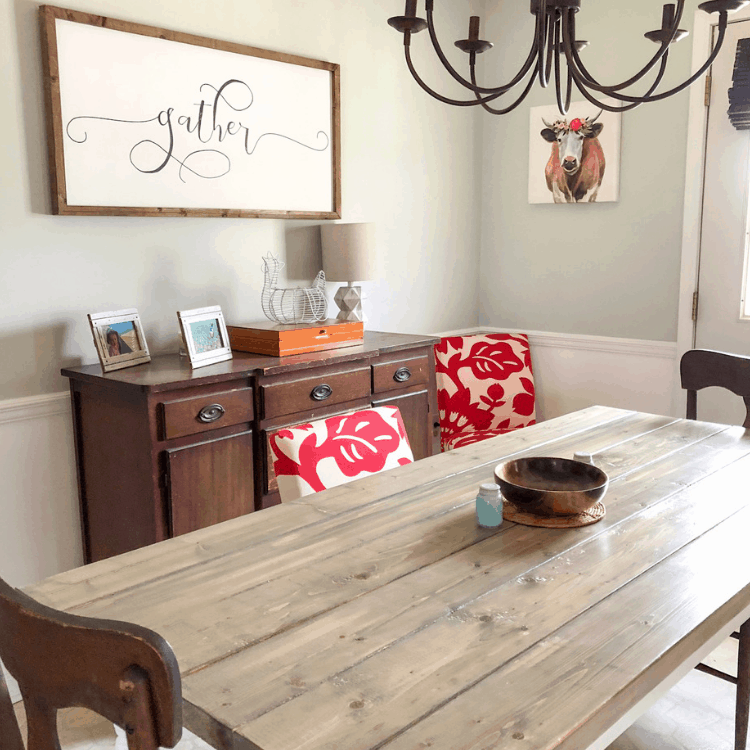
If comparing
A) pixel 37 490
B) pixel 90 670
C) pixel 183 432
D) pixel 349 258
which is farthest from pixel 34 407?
pixel 90 670

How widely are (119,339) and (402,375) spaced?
1.07 meters

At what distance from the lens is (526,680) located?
3.28 ft

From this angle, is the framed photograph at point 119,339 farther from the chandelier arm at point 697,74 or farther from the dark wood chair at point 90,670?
the dark wood chair at point 90,670

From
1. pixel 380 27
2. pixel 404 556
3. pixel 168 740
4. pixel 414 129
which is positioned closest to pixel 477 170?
pixel 414 129

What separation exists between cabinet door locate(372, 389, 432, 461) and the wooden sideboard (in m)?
0.29

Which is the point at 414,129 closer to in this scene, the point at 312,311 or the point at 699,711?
the point at 312,311

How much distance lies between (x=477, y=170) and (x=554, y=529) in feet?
9.32

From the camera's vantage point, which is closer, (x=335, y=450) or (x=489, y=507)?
(x=489, y=507)

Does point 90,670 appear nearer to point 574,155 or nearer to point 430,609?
point 430,609

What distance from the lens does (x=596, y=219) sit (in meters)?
3.62

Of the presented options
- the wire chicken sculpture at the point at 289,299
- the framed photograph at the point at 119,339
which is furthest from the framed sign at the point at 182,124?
the framed photograph at the point at 119,339

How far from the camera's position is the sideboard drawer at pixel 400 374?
2.90 meters

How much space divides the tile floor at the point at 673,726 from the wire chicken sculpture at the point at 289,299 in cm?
147

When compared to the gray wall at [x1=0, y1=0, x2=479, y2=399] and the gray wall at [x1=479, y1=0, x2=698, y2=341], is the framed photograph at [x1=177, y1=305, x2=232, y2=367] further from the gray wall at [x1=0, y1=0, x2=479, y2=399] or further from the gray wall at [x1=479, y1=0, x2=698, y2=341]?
the gray wall at [x1=479, y1=0, x2=698, y2=341]
